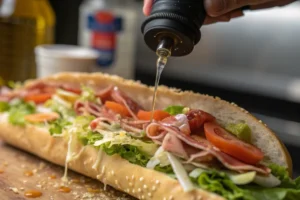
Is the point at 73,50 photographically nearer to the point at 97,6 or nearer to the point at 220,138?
the point at 97,6

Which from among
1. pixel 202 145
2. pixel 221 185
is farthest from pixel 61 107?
pixel 221 185

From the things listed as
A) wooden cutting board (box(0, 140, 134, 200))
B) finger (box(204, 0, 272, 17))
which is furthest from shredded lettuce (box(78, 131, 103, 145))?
finger (box(204, 0, 272, 17))

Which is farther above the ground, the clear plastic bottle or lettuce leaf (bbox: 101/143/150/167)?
the clear plastic bottle

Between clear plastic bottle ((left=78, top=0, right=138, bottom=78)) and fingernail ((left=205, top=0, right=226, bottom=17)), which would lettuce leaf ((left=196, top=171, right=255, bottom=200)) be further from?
clear plastic bottle ((left=78, top=0, right=138, bottom=78))

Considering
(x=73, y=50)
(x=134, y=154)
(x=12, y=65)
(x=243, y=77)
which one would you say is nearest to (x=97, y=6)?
(x=73, y=50)

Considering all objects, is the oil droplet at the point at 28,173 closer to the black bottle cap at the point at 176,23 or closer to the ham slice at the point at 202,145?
the ham slice at the point at 202,145
